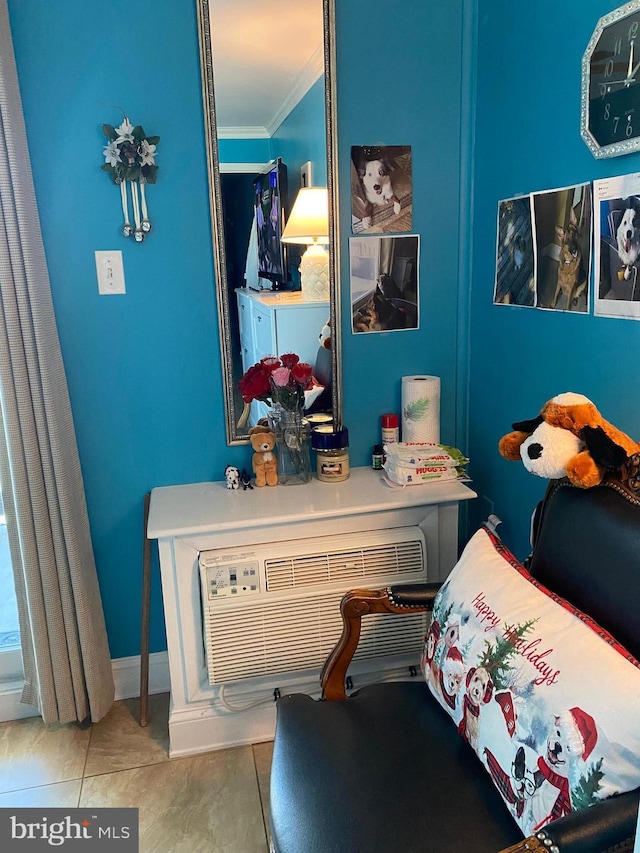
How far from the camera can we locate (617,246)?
1433 millimetres

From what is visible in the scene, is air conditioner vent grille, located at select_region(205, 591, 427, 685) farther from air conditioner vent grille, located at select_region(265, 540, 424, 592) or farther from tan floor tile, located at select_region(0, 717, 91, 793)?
tan floor tile, located at select_region(0, 717, 91, 793)

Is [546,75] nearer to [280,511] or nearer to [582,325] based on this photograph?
[582,325]

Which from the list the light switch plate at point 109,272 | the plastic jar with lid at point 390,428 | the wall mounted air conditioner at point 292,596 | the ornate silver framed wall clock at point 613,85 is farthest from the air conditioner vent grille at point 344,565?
the ornate silver framed wall clock at point 613,85

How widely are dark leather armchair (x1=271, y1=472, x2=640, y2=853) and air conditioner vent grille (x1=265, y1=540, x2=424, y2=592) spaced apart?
1.33 feet

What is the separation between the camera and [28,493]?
1.83m

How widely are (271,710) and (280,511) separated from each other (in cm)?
64

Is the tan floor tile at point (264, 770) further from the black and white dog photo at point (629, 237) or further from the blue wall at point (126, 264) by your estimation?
the black and white dog photo at point (629, 237)

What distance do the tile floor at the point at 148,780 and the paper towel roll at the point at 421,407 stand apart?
3.51 ft

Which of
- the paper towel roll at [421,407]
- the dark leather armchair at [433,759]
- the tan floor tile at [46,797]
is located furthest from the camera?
the paper towel roll at [421,407]

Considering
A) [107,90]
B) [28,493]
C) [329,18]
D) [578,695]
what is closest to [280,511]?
[28,493]

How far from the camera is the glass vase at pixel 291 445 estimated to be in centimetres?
200

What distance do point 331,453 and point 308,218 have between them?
71cm

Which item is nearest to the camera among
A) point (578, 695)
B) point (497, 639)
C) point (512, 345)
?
point (578, 695)

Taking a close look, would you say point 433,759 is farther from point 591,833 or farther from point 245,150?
point 245,150
